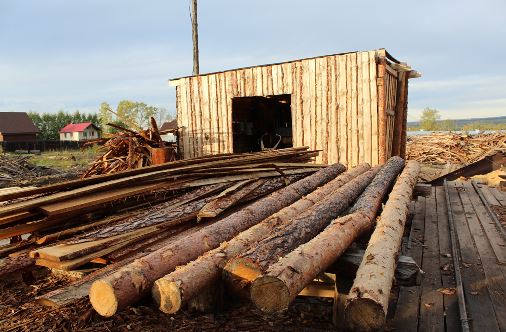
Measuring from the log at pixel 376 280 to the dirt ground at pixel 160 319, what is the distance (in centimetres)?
80

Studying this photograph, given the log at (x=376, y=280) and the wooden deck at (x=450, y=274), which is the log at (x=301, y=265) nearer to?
the log at (x=376, y=280)

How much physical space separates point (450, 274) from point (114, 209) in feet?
15.7

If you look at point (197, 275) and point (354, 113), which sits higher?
point (354, 113)

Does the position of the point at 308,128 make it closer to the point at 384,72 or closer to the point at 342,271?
the point at 384,72

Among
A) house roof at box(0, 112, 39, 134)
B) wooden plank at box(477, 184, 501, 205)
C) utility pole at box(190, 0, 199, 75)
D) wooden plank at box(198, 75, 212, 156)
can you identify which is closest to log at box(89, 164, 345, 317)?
wooden plank at box(477, 184, 501, 205)

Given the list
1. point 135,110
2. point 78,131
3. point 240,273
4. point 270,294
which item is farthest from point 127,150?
point 135,110

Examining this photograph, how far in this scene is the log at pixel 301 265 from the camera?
2779 mm

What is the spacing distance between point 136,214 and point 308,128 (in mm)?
6653

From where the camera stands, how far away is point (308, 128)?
1088 centimetres

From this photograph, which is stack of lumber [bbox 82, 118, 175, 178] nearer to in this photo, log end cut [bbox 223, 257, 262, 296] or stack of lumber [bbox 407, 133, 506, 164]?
log end cut [bbox 223, 257, 262, 296]

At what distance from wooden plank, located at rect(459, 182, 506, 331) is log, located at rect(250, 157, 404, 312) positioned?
4.94ft

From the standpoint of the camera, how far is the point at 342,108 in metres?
10.2

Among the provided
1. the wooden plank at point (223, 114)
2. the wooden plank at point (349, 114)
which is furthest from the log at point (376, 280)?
the wooden plank at point (223, 114)

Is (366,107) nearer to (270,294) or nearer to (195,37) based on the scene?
(270,294)
